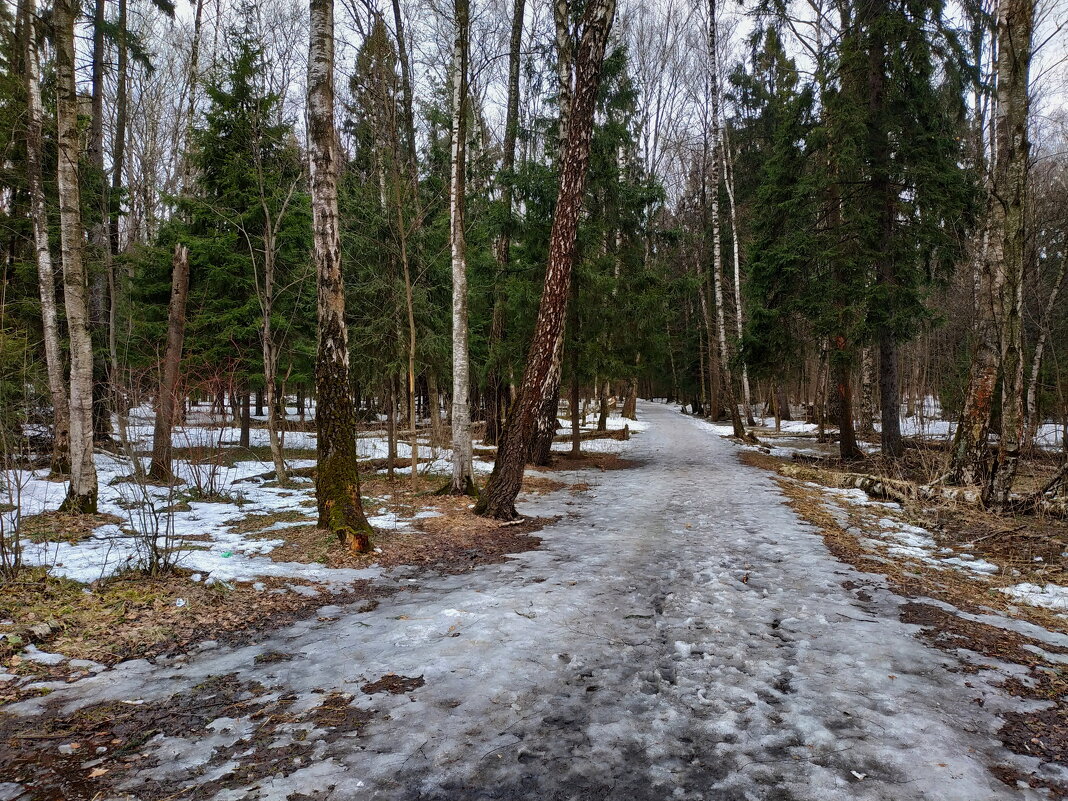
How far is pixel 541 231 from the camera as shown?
1311 centimetres

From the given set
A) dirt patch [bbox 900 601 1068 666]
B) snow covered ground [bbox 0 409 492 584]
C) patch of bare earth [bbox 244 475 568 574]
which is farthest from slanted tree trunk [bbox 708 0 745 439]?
dirt patch [bbox 900 601 1068 666]

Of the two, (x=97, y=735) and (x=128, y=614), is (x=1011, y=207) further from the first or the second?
(x=128, y=614)

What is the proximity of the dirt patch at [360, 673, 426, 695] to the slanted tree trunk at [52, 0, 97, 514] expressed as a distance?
570 cm

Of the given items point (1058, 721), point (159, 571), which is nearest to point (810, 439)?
point (1058, 721)

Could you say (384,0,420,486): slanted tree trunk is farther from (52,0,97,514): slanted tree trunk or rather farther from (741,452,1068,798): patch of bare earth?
(741,452,1068,798): patch of bare earth

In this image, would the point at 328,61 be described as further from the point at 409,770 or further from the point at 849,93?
the point at 849,93

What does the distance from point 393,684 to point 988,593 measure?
5.34m

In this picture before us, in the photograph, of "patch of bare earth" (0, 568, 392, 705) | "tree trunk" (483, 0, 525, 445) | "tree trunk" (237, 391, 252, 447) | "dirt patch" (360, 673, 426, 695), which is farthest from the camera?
"tree trunk" (237, 391, 252, 447)

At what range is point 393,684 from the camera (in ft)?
10.7

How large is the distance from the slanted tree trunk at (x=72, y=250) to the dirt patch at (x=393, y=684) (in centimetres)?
570

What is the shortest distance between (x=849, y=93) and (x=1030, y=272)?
6.56 meters

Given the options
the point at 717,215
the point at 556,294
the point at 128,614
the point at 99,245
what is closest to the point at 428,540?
the point at 128,614

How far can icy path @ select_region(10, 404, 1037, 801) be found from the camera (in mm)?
2424

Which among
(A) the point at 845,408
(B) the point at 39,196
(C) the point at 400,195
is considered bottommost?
(A) the point at 845,408
